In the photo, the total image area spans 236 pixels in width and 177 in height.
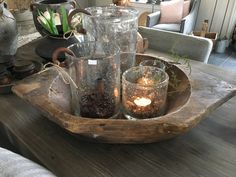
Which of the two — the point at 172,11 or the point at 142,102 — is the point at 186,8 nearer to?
the point at 172,11

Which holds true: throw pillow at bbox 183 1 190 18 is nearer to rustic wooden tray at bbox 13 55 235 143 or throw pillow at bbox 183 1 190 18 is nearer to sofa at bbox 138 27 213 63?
sofa at bbox 138 27 213 63

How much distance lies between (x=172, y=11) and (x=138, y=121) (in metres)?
2.67

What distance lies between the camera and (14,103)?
0.80 m

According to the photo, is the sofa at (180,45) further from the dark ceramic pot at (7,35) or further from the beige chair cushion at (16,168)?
the beige chair cushion at (16,168)

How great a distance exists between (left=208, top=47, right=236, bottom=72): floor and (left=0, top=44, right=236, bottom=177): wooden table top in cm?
213

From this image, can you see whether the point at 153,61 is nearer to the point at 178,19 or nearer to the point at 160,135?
the point at 160,135

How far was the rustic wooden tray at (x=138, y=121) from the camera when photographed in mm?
531

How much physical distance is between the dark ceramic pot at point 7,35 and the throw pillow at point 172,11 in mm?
2269

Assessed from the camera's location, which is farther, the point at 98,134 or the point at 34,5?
the point at 34,5

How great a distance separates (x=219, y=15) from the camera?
311 centimetres

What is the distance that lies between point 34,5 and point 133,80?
1.85ft

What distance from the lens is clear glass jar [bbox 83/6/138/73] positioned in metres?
0.81

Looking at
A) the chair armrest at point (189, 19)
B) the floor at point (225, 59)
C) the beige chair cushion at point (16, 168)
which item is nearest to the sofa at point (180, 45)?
the beige chair cushion at point (16, 168)

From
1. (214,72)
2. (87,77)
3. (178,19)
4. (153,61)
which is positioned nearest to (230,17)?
(178,19)
